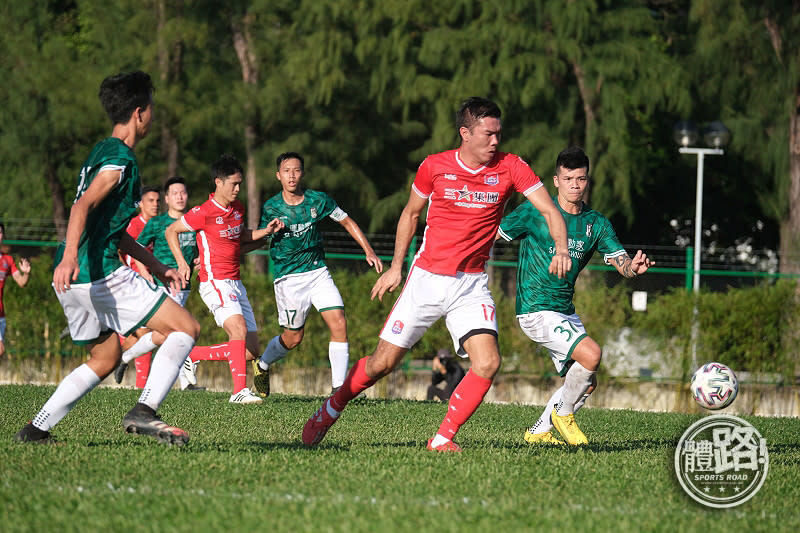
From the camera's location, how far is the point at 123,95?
21.1ft

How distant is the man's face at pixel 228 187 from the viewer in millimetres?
11016

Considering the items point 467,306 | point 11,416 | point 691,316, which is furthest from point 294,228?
point 691,316

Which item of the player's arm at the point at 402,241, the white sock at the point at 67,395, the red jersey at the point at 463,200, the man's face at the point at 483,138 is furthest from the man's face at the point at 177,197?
the man's face at the point at 483,138

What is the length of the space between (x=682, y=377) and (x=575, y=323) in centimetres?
807

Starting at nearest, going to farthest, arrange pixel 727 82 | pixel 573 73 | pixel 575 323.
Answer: pixel 575 323
pixel 727 82
pixel 573 73

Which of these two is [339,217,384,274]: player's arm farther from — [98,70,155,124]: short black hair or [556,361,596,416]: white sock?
[98,70,155,124]: short black hair

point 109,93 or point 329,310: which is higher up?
point 109,93

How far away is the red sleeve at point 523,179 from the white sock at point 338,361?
4642mm

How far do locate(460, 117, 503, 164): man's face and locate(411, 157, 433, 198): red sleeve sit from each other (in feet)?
1.01

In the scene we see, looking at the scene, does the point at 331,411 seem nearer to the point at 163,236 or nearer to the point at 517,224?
the point at 517,224

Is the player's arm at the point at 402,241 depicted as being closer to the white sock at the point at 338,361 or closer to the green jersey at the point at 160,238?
the white sock at the point at 338,361

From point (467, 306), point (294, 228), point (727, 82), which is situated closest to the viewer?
point (467, 306)

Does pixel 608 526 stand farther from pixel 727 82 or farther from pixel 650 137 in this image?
pixel 650 137

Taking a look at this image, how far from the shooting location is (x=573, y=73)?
85.4 feet
